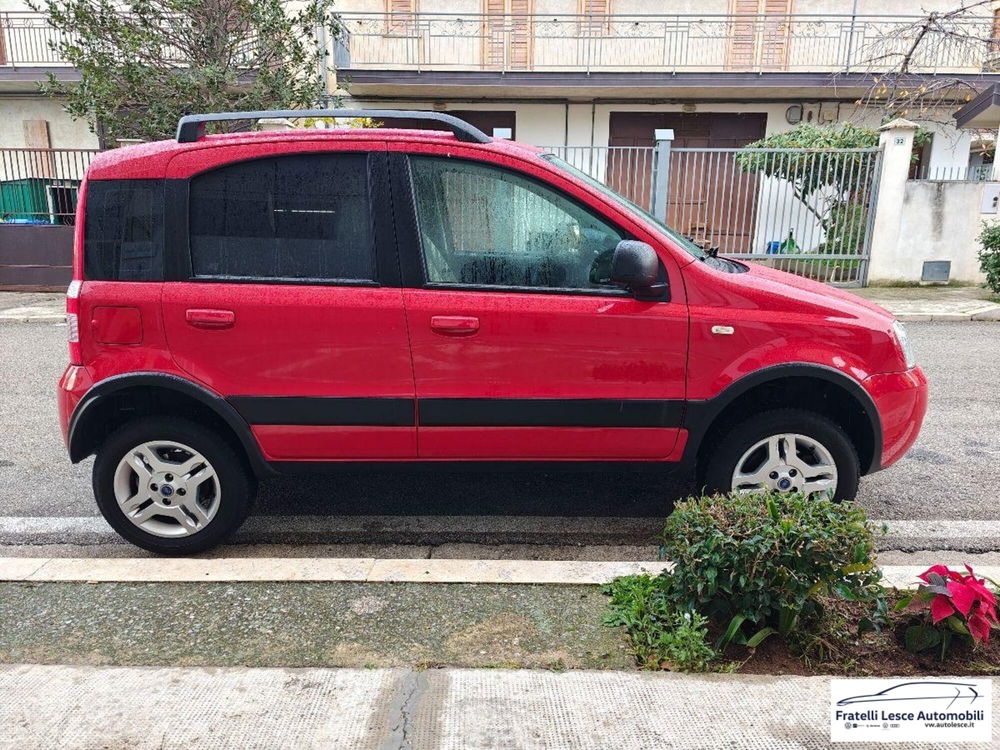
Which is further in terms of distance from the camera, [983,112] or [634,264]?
[983,112]

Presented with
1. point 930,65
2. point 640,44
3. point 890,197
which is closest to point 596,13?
point 640,44

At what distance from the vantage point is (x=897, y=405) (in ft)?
11.7

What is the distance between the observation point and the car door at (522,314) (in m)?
3.39

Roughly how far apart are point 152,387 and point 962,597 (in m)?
3.30

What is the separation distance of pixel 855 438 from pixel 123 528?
3438mm

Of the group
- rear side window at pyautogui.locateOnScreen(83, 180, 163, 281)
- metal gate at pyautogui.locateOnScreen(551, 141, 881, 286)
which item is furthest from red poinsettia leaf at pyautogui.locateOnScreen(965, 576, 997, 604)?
metal gate at pyautogui.locateOnScreen(551, 141, 881, 286)

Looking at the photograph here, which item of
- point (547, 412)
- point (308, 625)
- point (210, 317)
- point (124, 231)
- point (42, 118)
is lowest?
point (308, 625)

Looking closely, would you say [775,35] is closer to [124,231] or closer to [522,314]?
[522,314]

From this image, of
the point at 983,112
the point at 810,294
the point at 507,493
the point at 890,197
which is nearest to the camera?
the point at 810,294

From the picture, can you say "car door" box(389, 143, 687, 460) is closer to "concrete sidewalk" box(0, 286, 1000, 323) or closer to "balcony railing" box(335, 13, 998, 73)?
"concrete sidewalk" box(0, 286, 1000, 323)

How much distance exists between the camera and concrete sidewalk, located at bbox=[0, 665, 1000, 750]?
2.27 metres

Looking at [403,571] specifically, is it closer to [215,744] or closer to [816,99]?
[215,744]

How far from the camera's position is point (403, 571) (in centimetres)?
331

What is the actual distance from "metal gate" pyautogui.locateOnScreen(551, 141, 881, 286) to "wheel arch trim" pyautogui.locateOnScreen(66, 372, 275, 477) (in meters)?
10.2
